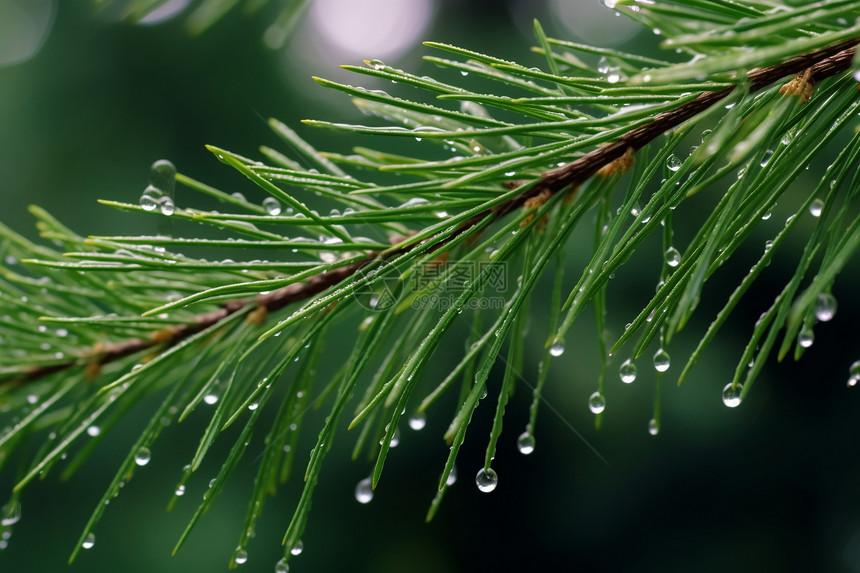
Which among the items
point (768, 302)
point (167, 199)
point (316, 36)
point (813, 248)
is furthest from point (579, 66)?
point (316, 36)

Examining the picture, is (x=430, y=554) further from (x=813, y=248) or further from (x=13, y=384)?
(x=813, y=248)

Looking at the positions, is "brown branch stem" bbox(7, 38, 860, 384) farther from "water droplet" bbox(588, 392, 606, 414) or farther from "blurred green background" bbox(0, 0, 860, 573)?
"blurred green background" bbox(0, 0, 860, 573)

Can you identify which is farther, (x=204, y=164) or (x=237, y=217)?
(x=204, y=164)

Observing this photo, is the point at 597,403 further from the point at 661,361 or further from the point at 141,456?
the point at 141,456

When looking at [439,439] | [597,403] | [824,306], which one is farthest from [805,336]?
[439,439]

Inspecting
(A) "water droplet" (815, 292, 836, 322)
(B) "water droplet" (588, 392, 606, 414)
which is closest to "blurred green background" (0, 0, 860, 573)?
(B) "water droplet" (588, 392, 606, 414)

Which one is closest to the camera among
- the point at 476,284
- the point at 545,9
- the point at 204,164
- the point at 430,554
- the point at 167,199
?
the point at 476,284
